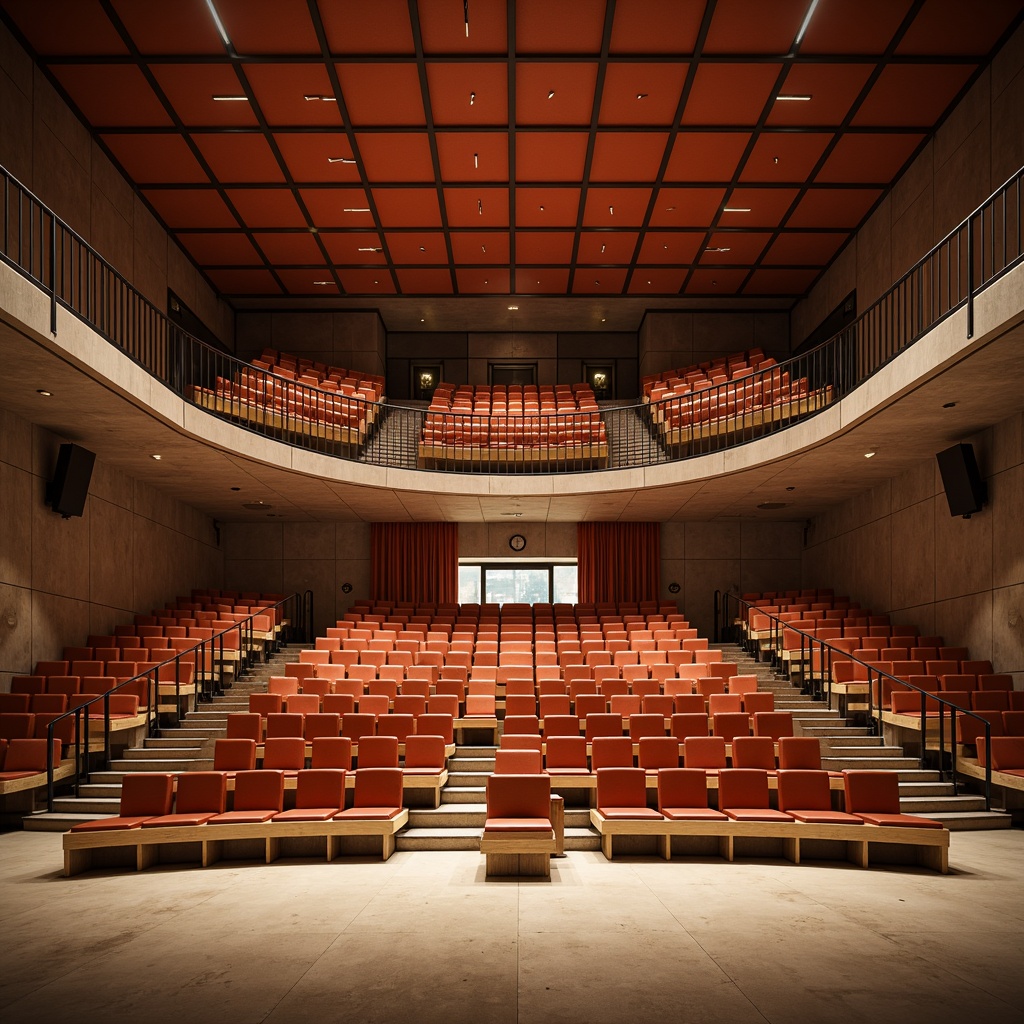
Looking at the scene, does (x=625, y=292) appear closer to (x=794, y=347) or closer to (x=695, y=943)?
(x=794, y=347)

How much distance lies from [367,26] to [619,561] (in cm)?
938

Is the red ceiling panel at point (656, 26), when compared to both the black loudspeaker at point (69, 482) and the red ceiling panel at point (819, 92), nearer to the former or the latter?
the red ceiling panel at point (819, 92)

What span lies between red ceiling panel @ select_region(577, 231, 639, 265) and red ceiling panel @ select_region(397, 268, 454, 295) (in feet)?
7.58

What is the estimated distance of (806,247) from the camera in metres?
13.8

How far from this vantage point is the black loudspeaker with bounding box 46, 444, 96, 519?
33.0 ft

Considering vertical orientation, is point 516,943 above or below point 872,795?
below

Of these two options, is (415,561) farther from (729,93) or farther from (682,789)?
(682,789)

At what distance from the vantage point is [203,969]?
4148 millimetres

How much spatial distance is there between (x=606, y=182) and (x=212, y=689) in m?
8.05

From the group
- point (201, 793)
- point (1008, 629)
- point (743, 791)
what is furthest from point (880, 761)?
point (201, 793)

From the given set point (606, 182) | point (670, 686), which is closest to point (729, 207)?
point (606, 182)

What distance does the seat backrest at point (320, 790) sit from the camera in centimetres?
702

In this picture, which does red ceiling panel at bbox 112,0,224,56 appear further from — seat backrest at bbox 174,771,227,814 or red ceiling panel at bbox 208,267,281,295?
seat backrest at bbox 174,771,227,814

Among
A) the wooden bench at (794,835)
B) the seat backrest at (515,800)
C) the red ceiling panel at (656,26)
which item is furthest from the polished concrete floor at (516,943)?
the red ceiling panel at (656,26)
